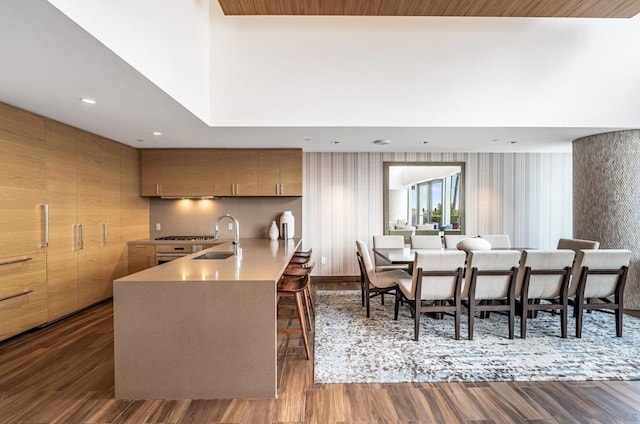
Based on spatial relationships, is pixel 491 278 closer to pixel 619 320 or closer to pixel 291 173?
pixel 619 320

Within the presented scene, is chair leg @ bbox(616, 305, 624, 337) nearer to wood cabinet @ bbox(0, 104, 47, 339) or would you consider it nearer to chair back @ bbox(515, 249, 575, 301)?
chair back @ bbox(515, 249, 575, 301)

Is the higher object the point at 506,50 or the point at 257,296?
the point at 506,50

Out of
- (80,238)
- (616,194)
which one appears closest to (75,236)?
(80,238)

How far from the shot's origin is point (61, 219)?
11.4ft

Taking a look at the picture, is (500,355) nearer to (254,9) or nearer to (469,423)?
(469,423)

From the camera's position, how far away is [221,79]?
138 inches

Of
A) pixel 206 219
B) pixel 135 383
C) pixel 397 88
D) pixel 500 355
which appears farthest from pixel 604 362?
pixel 206 219

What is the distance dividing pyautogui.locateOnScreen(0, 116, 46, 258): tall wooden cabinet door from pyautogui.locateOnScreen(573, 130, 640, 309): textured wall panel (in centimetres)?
661

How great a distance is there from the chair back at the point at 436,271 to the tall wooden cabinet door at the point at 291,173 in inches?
97.7

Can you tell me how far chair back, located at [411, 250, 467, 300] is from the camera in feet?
9.65

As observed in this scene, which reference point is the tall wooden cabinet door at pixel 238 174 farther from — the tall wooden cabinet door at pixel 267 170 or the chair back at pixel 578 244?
the chair back at pixel 578 244

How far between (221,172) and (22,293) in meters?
2.73

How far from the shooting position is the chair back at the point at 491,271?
9.79ft

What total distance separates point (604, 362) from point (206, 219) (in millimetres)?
5180
